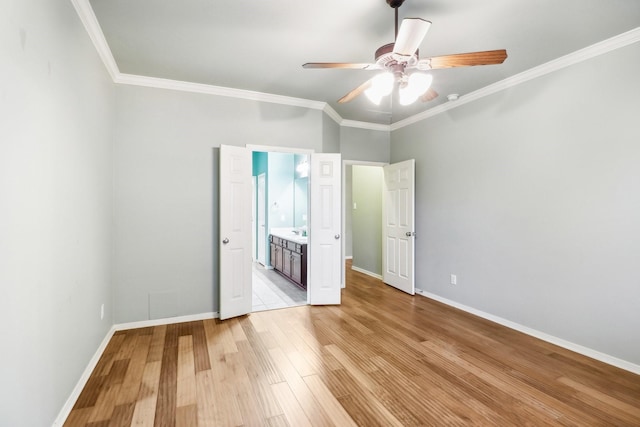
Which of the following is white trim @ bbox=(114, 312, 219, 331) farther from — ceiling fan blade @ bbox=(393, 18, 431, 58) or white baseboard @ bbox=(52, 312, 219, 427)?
ceiling fan blade @ bbox=(393, 18, 431, 58)

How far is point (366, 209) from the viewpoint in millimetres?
6195

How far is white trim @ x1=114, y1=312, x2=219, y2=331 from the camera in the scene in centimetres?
327

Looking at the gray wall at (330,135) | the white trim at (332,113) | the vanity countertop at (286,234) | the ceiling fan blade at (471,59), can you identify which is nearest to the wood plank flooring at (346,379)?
the vanity countertop at (286,234)

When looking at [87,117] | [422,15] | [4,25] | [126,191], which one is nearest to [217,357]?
[126,191]

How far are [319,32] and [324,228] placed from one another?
7.69 ft

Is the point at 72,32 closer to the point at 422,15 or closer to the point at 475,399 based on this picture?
the point at 422,15

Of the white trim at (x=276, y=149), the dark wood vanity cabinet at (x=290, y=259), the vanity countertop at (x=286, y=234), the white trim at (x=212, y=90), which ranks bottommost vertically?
the dark wood vanity cabinet at (x=290, y=259)

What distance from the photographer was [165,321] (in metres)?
3.43

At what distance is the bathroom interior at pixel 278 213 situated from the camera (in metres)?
5.43

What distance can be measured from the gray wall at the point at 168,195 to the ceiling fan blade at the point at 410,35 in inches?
94.3

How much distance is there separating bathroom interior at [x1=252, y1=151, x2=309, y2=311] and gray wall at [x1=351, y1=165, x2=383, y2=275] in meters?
1.12

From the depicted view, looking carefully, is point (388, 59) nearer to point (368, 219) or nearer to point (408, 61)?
point (408, 61)

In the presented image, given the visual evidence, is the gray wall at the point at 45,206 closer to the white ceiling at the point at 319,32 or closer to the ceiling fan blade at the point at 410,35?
the white ceiling at the point at 319,32

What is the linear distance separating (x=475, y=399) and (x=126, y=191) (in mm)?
3731
